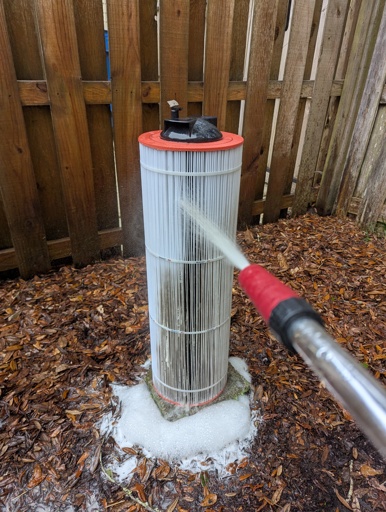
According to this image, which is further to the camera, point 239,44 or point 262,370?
point 239,44

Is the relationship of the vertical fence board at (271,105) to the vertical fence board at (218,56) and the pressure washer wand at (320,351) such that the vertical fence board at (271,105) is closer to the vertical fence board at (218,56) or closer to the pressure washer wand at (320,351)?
the vertical fence board at (218,56)

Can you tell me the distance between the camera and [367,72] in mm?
3545

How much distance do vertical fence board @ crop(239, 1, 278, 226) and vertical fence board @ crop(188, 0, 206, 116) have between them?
0.46 meters

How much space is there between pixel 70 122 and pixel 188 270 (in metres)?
1.74

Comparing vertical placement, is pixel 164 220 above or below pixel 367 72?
below

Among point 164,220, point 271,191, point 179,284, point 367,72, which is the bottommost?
point 271,191

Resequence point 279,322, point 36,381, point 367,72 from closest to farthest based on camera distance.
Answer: point 279,322 < point 36,381 < point 367,72

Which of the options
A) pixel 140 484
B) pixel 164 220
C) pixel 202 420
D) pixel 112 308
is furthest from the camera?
pixel 112 308

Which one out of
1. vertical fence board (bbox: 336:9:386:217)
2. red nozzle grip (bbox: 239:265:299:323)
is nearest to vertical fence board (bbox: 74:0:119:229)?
red nozzle grip (bbox: 239:265:299:323)

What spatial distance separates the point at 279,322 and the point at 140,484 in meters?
1.34

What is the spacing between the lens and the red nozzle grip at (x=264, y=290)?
841 millimetres

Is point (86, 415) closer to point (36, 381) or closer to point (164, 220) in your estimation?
point (36, 381)

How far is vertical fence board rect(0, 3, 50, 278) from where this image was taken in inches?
90.7

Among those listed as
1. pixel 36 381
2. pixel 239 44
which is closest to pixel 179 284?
pixel 36 381
